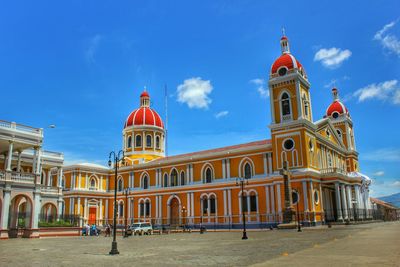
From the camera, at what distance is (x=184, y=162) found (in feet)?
161

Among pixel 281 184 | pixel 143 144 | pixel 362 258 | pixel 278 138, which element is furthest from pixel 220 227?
pixel 362 258

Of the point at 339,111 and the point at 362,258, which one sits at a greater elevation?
the point at 339,111

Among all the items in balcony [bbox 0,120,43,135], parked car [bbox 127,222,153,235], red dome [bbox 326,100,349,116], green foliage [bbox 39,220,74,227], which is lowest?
parked car [bbox 127,222,153,235]

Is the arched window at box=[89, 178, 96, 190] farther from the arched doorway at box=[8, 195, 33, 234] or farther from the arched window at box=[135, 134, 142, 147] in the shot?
the arched doorway at box=[8, 195, 33, 234]

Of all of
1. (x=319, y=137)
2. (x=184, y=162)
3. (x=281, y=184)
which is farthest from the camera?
(x=184, y=162)

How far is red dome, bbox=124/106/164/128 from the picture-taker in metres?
58.8

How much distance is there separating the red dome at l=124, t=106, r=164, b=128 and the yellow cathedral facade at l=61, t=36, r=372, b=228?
0.21 metres

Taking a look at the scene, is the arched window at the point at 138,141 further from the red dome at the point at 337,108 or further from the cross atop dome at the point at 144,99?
the red dome at the point at 337,108

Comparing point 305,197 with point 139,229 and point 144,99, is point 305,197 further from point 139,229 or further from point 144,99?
point 144,99

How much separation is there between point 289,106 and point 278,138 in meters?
3.72

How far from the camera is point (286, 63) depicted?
4128 cm

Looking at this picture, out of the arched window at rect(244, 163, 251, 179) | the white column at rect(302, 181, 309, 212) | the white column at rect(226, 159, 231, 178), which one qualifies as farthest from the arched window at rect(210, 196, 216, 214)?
the white column at rect(302, 181, 309, 212)

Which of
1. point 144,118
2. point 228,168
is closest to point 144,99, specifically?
point 144,118

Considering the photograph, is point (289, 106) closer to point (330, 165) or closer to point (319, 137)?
point (319, 137)
